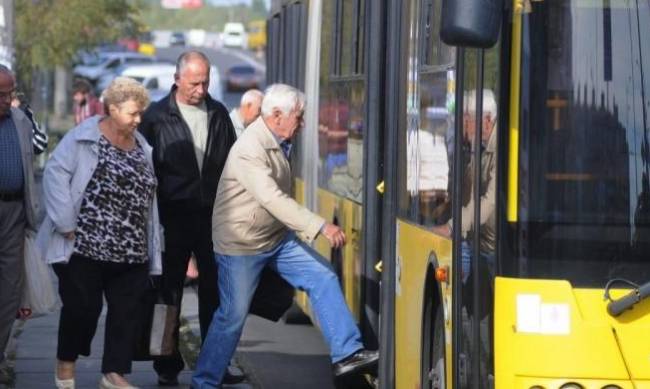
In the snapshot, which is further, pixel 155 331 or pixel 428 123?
pixel 155 331

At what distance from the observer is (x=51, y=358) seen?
1119 cm

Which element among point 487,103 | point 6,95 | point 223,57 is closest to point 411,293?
point 487,103

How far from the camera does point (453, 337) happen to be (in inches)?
249

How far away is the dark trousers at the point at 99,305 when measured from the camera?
8906 millimetres

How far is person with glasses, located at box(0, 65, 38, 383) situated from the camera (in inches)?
355

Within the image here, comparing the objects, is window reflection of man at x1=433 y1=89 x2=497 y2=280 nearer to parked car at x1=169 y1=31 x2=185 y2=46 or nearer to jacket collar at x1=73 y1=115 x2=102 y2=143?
jacket collar at x1=73 y1=115 x2=102 y2=143

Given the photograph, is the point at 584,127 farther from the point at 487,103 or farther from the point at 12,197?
the point at 12,197

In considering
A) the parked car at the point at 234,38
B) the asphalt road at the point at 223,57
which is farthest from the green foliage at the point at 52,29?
the parked car at the point at 234,38

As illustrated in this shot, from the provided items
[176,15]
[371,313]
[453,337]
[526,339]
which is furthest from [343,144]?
[176,15]

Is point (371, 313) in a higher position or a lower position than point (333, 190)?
lower

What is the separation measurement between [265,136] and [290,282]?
2.65 ft

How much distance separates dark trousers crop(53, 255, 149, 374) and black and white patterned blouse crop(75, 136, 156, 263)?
9 cm

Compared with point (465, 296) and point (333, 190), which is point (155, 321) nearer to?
point (333, 190)

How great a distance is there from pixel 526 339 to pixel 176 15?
144 m
